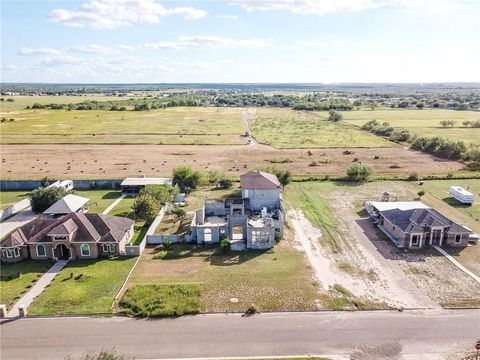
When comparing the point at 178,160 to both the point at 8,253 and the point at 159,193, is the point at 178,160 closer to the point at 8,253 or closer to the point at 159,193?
the point at 159,193

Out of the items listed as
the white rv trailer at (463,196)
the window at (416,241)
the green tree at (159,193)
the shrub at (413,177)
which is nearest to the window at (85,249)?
the green tree at (159,193)

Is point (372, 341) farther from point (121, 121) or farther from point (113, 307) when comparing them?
point (121, 121)

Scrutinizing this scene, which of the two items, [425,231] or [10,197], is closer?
[425,231]

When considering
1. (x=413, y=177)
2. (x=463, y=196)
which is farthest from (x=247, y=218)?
(x=413, y=177)

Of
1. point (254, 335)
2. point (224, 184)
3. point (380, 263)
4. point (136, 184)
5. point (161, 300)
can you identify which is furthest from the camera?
point (224, 184)

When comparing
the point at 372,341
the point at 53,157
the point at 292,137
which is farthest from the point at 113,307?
the point at 292,137

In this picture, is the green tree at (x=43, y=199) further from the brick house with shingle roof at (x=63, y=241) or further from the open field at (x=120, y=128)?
the open field at (x=120, y=128)
